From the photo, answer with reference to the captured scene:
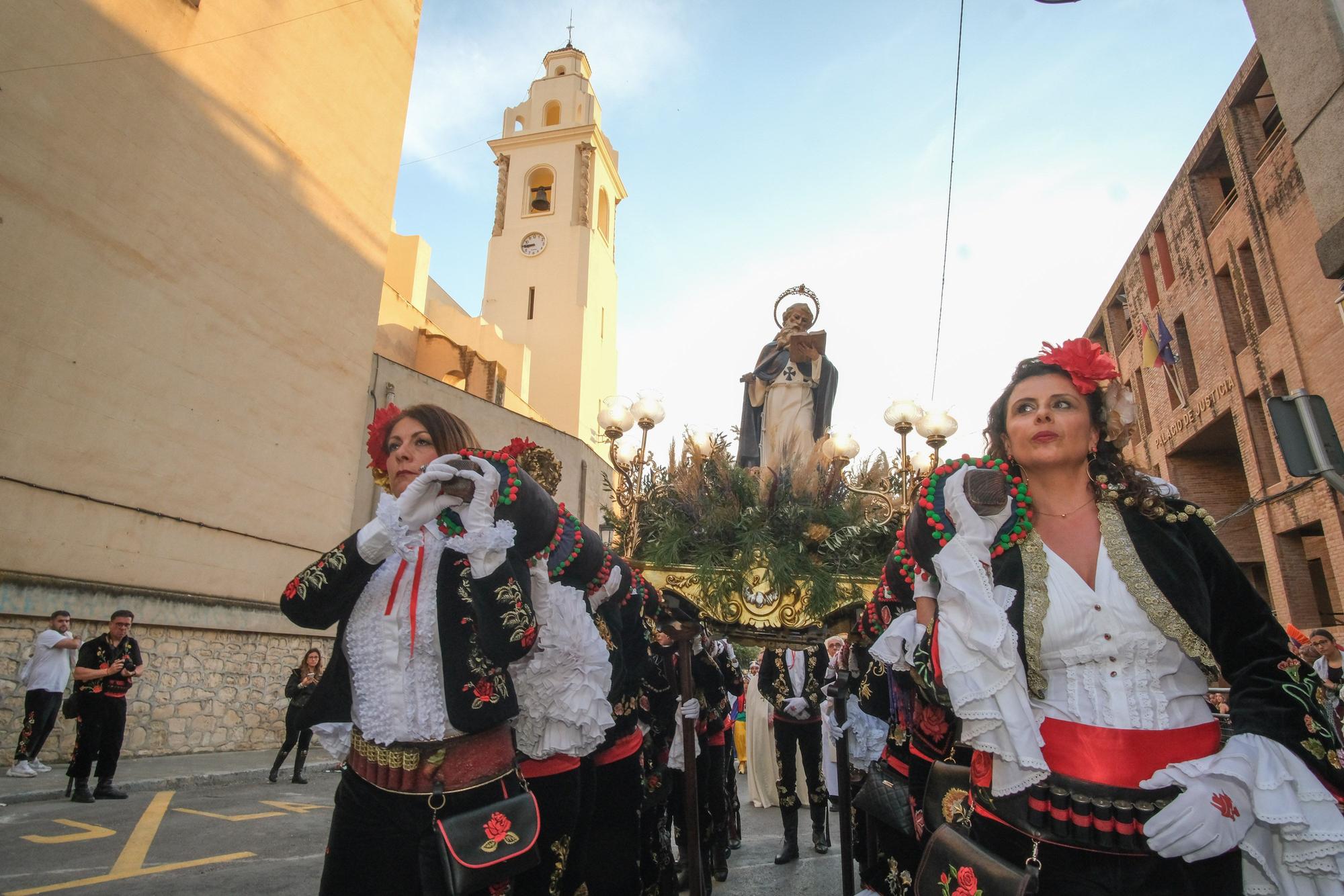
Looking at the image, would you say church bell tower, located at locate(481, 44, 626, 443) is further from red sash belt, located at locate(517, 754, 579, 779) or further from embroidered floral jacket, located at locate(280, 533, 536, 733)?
embroidered floral jacket, located at locate(280, 533, 536, 733)

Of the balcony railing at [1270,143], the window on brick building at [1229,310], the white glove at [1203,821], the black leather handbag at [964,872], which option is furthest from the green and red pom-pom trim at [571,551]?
the window on brick building at [1229,310]

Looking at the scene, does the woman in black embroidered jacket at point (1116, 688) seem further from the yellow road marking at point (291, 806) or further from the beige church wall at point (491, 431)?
the beige church wall at point (491, 431)

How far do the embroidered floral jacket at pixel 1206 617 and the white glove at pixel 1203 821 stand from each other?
18 centimetres

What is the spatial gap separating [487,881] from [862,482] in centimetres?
413

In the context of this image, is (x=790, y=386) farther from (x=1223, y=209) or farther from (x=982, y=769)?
(x=1223, y=209)

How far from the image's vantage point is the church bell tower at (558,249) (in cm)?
3269

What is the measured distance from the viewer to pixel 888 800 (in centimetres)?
371

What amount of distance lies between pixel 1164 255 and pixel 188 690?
2597 centimetres

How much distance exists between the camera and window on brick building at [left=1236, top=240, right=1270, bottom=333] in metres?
18.5

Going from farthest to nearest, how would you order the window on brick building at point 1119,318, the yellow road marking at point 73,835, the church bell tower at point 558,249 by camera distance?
the church bell tower at point 558,249, the window on brick building at point 1119,318, the yellow road marking at point 73,835

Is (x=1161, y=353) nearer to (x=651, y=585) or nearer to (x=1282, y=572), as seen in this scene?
(x=1282, y=572)

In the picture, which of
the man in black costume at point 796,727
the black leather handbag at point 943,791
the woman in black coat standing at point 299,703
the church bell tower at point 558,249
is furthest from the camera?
the church bell tower at point 558,249

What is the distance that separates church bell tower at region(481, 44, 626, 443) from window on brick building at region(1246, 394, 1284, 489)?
2157 centimetres

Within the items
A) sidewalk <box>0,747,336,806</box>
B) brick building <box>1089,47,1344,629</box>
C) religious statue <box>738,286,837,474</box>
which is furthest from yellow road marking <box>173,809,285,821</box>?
brick building <box>1089,47,1344,629</box>
